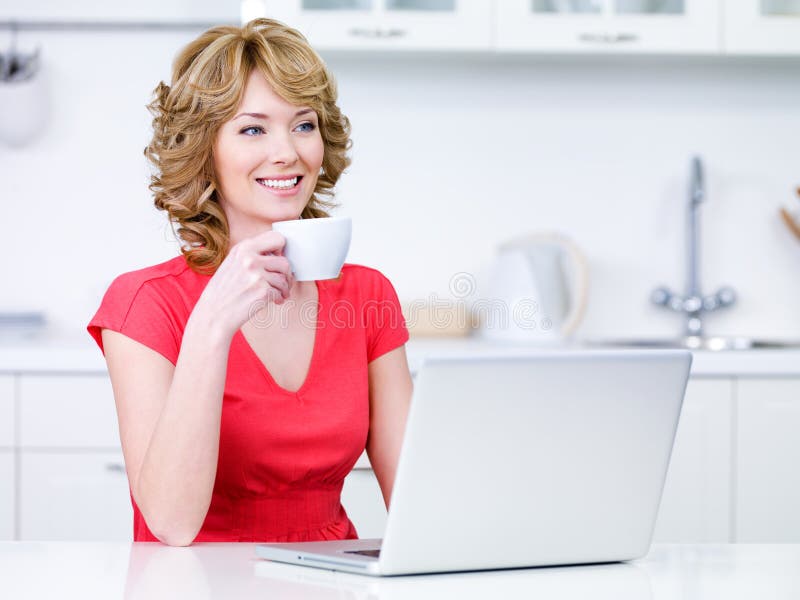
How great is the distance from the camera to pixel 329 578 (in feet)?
3.15

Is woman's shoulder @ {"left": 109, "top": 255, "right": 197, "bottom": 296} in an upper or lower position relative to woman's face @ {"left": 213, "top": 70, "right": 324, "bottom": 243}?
lower

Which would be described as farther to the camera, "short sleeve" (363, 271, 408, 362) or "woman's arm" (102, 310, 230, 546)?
"short sleeve" (363, 271, 408, 362)

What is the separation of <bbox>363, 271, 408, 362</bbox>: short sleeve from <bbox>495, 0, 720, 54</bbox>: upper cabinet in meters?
1.21

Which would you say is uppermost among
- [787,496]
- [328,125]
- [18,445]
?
[328,125]

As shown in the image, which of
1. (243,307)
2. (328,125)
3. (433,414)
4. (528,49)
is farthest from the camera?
(528,49)

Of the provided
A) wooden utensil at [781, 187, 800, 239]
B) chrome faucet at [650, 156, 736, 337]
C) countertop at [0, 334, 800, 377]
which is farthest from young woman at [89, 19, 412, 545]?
wooden utensil at [781, 187, 800, 239]

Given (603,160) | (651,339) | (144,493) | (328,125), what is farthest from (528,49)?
(144,493)

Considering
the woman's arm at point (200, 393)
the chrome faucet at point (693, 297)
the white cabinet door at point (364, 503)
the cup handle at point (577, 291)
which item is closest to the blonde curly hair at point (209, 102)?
the woman's arm at point (200, 393)

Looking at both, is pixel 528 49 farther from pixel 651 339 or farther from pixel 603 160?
pixel 651 339

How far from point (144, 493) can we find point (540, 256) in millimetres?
1776

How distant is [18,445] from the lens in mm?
2467

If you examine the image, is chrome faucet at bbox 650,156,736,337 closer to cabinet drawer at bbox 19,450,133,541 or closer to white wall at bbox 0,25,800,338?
white wall at bbox 0,25,800,338

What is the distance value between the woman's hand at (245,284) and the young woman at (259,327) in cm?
14

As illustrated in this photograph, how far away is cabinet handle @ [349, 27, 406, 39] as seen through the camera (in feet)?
8.71
